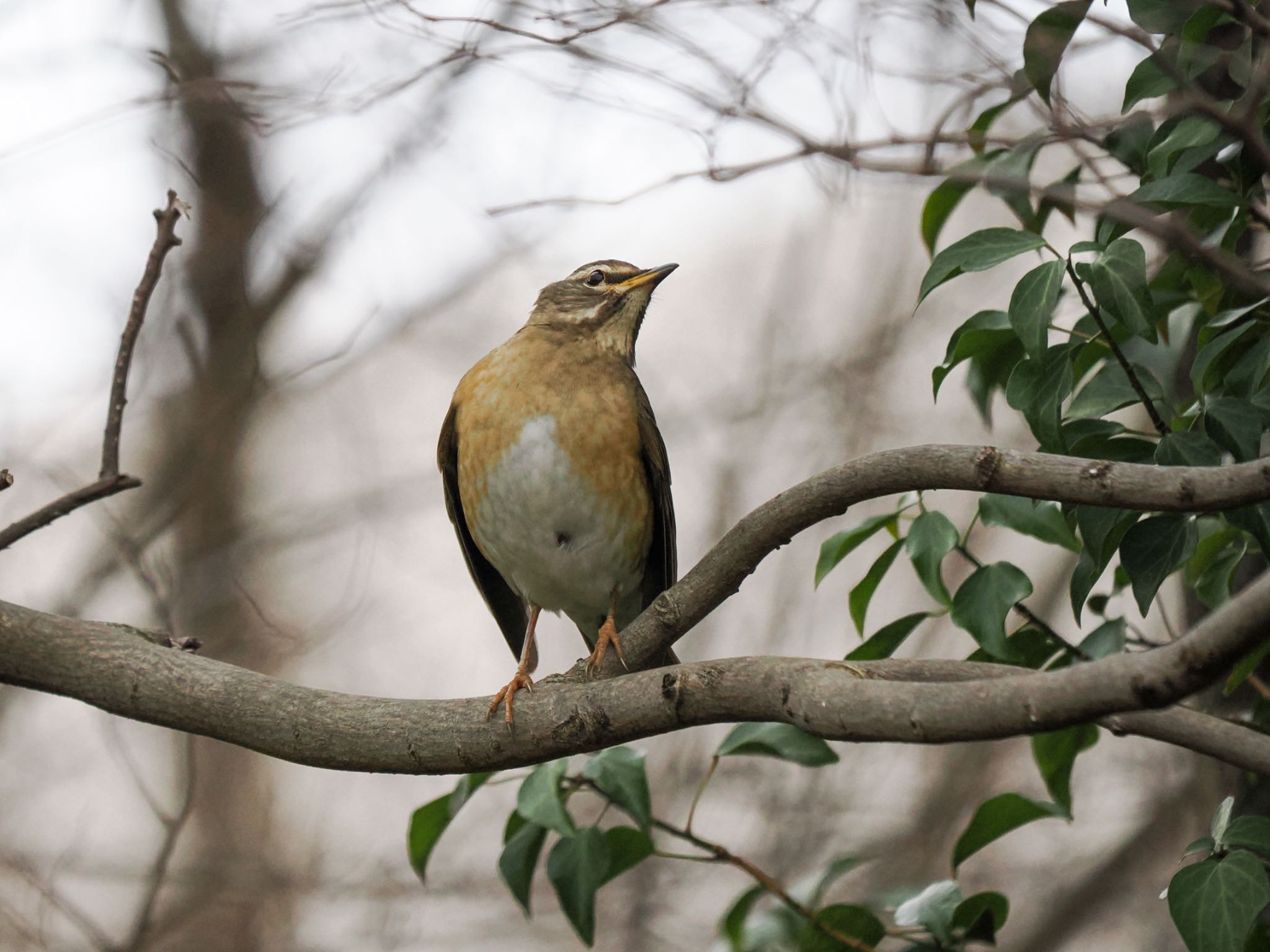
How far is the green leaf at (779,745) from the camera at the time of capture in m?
2.76

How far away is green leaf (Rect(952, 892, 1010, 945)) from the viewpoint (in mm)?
2680

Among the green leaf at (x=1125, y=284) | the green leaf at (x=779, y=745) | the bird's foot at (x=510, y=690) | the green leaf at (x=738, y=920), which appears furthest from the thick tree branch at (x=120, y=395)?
the green leaf at (x=1125, y=284)

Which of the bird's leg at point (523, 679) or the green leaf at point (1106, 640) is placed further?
the green leaf at point (1106, 640)

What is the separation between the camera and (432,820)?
310 centimetres

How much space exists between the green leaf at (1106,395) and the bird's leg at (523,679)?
1.43m

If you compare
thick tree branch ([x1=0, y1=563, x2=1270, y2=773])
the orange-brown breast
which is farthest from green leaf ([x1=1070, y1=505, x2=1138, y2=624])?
the orange-brown breast

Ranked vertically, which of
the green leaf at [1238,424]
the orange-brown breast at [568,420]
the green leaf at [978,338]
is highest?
the orange-brown breast at [568,420]

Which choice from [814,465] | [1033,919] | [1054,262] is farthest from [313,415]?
[1054,262]

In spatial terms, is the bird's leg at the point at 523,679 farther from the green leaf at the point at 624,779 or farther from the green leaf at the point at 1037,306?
the green leaf at the point at 1037,306

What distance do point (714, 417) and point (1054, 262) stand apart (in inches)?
221

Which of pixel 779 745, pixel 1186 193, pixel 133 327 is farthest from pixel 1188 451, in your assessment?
pixel 133 327

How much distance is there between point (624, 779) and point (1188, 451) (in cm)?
145

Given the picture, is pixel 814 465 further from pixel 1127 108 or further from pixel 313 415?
pixel 1127 108

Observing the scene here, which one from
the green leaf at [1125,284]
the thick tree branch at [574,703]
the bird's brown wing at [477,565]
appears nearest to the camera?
the thick tree branch at [574,703]
